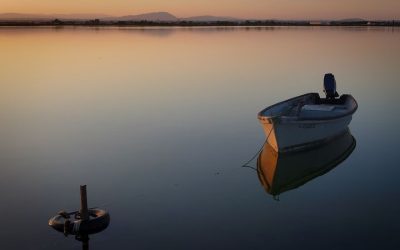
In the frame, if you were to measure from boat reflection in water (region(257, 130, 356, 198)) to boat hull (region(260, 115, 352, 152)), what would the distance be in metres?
0.16

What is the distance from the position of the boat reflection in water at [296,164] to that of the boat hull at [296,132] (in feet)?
0.52

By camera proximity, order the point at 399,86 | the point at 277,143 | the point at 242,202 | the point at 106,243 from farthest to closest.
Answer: the point at 399,86 < the point at 277,143 < the point at 242,202 < the point at 106,243

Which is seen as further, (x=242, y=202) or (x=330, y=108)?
(x=330, y=108)

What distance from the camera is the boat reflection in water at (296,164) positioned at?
32.3 ft

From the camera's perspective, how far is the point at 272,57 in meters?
36.9

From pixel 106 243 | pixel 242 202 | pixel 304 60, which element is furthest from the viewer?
pixel 304 60

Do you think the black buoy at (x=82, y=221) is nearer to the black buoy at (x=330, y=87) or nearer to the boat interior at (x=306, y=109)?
the boat interior at (x=306, y=109)

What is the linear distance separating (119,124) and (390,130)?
7.05 meters

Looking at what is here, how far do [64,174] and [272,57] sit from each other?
28723 millimetres

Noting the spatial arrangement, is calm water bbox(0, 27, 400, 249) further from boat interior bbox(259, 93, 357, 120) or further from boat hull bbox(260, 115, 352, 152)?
boat interior bbox(259, 93, 357, 120)

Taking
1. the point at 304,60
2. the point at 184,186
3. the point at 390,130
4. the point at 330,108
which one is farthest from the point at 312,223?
the point at 304,60

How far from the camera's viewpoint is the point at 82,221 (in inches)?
275

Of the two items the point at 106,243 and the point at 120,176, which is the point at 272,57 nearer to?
the point at 120,176

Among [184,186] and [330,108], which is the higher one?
[330,108]
